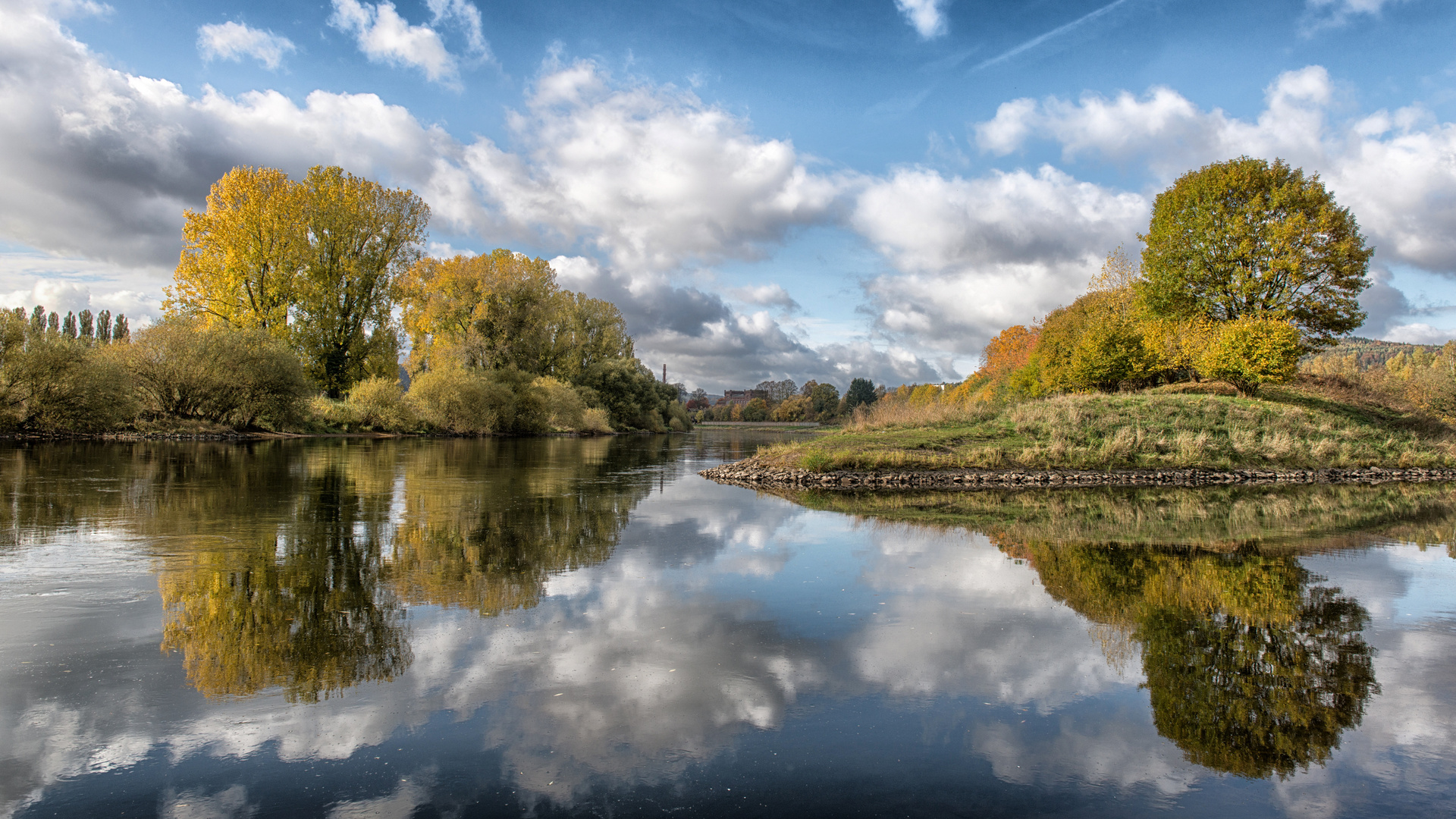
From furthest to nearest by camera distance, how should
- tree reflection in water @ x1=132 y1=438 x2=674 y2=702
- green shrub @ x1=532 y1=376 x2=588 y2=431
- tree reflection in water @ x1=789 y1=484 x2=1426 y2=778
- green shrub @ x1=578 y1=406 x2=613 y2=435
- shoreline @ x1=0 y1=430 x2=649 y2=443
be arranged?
green shrub @ x1=578 y1=406 x2=613 y2=435
green shrub @ x1=532 y1=376 x2=588 y2=431
shoreline @ x1=0 y1=430 x2=649 y2=443
tree reflection in water @ x1=132 y1=438 x2=674 y2=702
tree reflection in water @ x1=789 y1=484 x2=1426 y2=778

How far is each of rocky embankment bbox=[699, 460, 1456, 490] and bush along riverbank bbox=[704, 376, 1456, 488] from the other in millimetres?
43

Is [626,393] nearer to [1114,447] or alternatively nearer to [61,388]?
[61,388]

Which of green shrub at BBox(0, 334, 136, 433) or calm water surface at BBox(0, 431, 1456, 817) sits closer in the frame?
calm water surface at BBox(0, 431, 1456, 817)

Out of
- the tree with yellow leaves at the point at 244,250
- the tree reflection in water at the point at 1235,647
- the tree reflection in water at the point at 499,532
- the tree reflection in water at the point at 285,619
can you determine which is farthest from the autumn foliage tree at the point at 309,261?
the tree reflection in water at the point at 1235,647

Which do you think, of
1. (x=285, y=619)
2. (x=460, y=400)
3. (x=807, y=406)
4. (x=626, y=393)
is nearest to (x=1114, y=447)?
(x=285, y=619)

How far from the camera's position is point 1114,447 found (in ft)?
71.8

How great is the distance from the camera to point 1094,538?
1104 centimetres

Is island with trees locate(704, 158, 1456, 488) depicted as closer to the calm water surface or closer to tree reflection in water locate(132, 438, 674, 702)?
tree reflection in water locate(132, 438, 674, 702)

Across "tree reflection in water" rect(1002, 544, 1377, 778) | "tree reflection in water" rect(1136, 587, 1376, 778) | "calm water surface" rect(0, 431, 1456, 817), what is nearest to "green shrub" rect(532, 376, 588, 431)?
"calm water surface" rect(0, 431, 1456, 817)

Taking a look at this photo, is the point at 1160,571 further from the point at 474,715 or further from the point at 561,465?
the point at 561,465

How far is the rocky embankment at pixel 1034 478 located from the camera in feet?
63.4

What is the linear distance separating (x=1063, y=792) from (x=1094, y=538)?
8.45m

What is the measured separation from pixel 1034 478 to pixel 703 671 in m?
17.5

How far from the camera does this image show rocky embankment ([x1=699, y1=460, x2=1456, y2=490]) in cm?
1933
